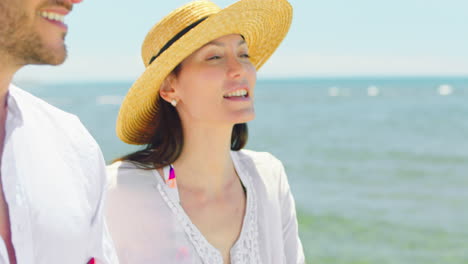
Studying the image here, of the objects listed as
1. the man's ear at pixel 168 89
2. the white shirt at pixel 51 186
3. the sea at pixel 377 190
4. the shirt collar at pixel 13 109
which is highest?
the man's ear at pixel 168 89

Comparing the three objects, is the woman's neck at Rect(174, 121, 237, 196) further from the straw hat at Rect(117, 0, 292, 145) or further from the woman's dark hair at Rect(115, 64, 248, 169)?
the straw hat at Rect(117, 0, 292, 145)

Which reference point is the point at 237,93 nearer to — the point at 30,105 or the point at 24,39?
the point at 30,105

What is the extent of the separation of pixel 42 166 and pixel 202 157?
101cm

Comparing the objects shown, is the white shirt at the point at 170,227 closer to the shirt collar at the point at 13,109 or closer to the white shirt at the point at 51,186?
the white shirt at the point at 51,186

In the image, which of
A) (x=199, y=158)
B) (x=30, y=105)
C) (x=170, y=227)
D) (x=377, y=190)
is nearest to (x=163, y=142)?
(x=199, y=158)

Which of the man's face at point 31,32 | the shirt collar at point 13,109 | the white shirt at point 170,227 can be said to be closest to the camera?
the man's face at point 31,32

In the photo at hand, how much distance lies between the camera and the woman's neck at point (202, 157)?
99.3 inches

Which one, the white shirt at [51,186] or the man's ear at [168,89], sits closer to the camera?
the white shirt at [51,186]

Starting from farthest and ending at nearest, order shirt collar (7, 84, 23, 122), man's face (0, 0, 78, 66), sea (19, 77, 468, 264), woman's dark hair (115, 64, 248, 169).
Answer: sea (19, 77, 468, 264) → woman's dark hair (115, 64, 248, 169) → shirt collar (7, 84, 23, 122) → man's face (0, 0, 78, 66)

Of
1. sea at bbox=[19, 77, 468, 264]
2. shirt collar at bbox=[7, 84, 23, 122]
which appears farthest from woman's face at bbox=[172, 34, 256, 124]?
sea at bbox=[19, 77, 468, 264]

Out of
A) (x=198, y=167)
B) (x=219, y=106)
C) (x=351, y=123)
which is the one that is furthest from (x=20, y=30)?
(x=351, y=123)

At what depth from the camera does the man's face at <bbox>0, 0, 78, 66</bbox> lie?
146 cm

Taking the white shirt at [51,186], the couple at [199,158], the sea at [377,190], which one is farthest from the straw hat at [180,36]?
the sea at [377,190]

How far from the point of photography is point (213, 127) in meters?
2.51
